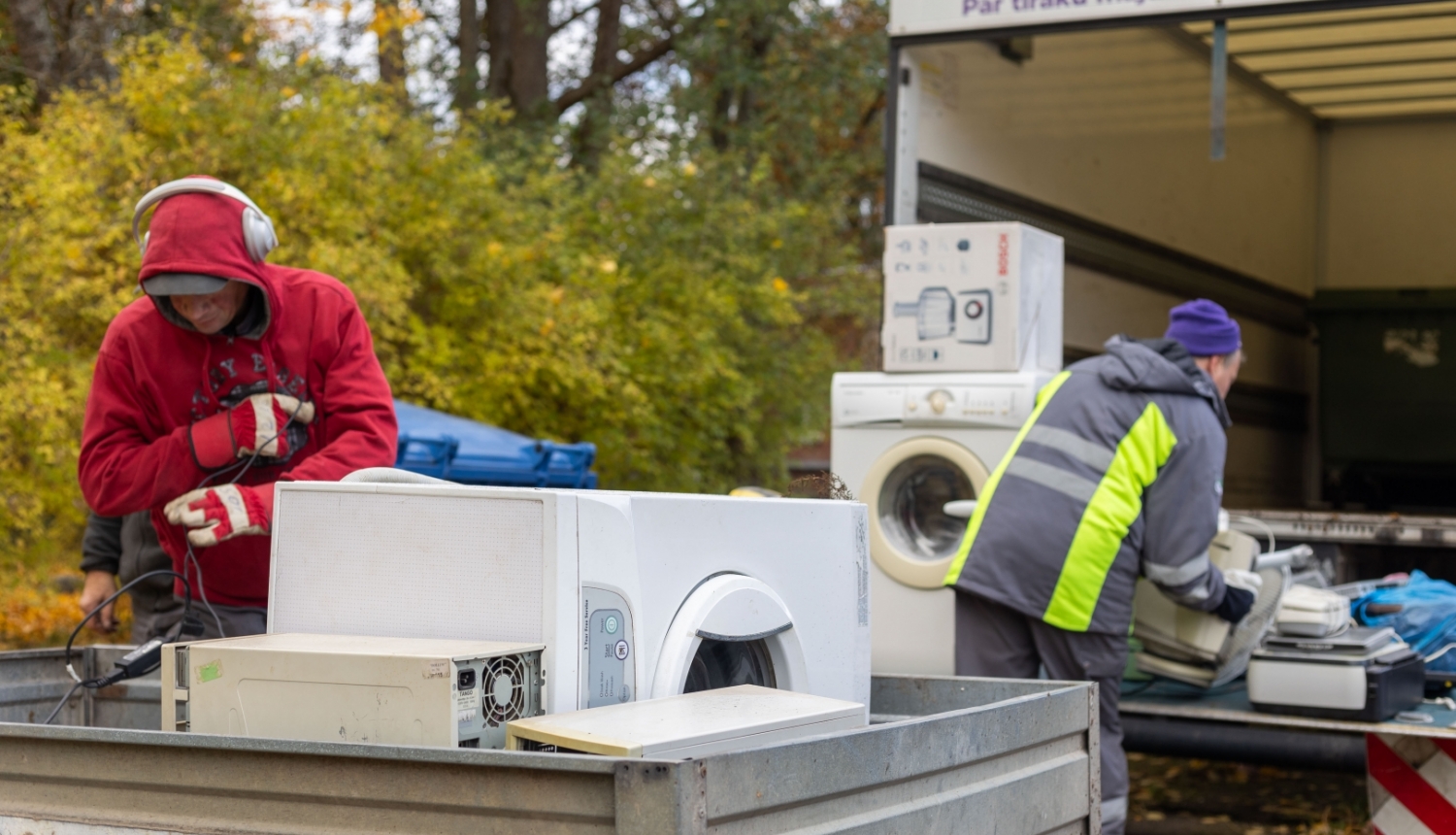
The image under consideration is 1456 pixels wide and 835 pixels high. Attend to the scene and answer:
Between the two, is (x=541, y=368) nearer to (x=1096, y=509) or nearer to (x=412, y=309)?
(x=412, y=309)

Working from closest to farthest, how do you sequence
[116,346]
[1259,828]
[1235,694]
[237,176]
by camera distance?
[116,346] < [1235,694] < [1259,828] < [237,176]

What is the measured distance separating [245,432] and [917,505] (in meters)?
3.70

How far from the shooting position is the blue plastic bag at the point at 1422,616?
475 centimetres

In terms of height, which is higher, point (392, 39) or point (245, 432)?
point (392, 39)

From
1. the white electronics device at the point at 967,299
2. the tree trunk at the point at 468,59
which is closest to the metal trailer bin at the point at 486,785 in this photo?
the white electronics device at the point at 967,299

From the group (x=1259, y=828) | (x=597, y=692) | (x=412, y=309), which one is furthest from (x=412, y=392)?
(x=597, y=692)

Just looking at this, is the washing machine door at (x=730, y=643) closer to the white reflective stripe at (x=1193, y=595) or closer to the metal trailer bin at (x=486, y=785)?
the metal trailer bin at (x=486, y=785)

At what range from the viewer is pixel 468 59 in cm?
1477

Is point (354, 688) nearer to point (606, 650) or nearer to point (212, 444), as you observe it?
point (606, 650)

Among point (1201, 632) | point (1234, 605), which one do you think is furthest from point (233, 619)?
point (1201, 632)

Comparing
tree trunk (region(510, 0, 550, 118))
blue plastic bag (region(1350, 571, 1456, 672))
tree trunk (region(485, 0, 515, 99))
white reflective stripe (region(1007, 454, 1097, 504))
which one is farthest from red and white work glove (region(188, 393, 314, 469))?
tree trunk (region(485, 0, 515, 99))

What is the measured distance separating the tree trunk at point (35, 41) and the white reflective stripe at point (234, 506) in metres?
8.27

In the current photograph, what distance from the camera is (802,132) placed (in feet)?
49.4

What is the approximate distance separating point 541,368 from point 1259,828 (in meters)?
5.42
